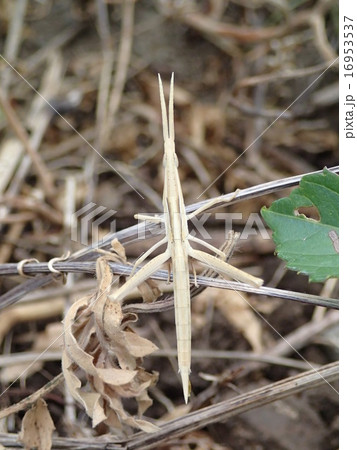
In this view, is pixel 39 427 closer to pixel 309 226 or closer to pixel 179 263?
pixel 179 263

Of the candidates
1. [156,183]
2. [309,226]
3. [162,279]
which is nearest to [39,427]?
[162,279]

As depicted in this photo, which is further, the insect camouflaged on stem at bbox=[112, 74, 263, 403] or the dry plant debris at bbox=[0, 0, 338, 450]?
the dry plant debris at bbox=[0, 0, 338, 450]

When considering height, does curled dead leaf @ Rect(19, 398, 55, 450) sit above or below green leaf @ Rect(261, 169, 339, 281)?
below

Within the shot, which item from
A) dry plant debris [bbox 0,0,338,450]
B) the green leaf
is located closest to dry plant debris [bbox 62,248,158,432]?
dry plant debris [bbox 0,0,338,450]

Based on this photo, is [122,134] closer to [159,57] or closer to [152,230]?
[159,57]

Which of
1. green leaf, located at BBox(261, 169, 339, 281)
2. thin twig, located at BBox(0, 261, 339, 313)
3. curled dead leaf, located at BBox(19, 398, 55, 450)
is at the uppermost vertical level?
green leaf, located at BBox(261, 169, 339, 281)

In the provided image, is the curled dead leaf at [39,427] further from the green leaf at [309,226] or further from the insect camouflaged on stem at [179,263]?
the green leaf at [309,226]

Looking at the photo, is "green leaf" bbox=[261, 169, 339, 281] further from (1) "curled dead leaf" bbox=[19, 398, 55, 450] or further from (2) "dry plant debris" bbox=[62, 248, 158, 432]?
(1) "curled dead leaf" bbox=[19, 398, 55, 450]
